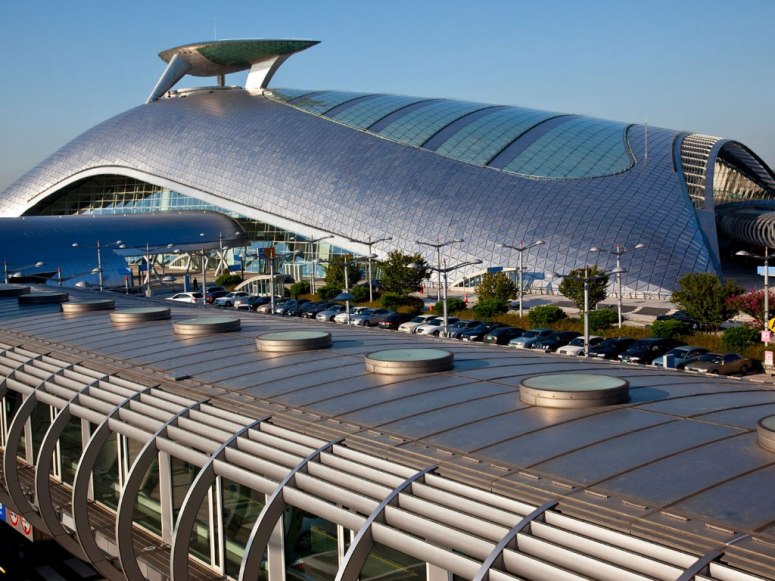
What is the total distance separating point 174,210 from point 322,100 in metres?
17.4

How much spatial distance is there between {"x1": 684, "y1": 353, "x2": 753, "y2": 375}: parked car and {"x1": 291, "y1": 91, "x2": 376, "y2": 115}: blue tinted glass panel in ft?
166

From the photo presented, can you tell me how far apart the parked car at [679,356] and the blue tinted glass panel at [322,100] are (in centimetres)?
4892

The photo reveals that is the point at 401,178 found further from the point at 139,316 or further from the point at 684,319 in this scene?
the point at 139,316

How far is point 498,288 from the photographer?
5075 centimetres

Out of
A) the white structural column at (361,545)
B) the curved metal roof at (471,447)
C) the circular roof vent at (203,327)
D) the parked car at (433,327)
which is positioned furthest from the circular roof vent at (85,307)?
the parked car at (433,327)

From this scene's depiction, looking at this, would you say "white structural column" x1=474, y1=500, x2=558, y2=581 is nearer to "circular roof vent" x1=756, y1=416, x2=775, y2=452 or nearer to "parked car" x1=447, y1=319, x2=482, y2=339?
"circular roof vent" x1=756, y1=416, x2=775, y2=452

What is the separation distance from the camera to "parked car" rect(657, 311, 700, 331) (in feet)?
139

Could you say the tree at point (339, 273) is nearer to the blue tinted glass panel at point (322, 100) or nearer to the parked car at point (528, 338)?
the blue tinted glass panel at point (322, 100)

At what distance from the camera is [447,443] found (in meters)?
9.40

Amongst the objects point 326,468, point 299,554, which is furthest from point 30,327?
point 326,468

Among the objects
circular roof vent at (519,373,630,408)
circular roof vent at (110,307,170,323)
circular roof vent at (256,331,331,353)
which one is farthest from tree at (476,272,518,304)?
circular roof vent at (519,373,630,408)

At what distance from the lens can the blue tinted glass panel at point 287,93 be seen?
82625mm

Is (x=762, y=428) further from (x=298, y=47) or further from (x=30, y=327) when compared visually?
(x=298, y=47)

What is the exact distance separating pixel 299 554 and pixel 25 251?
63.4 metres
